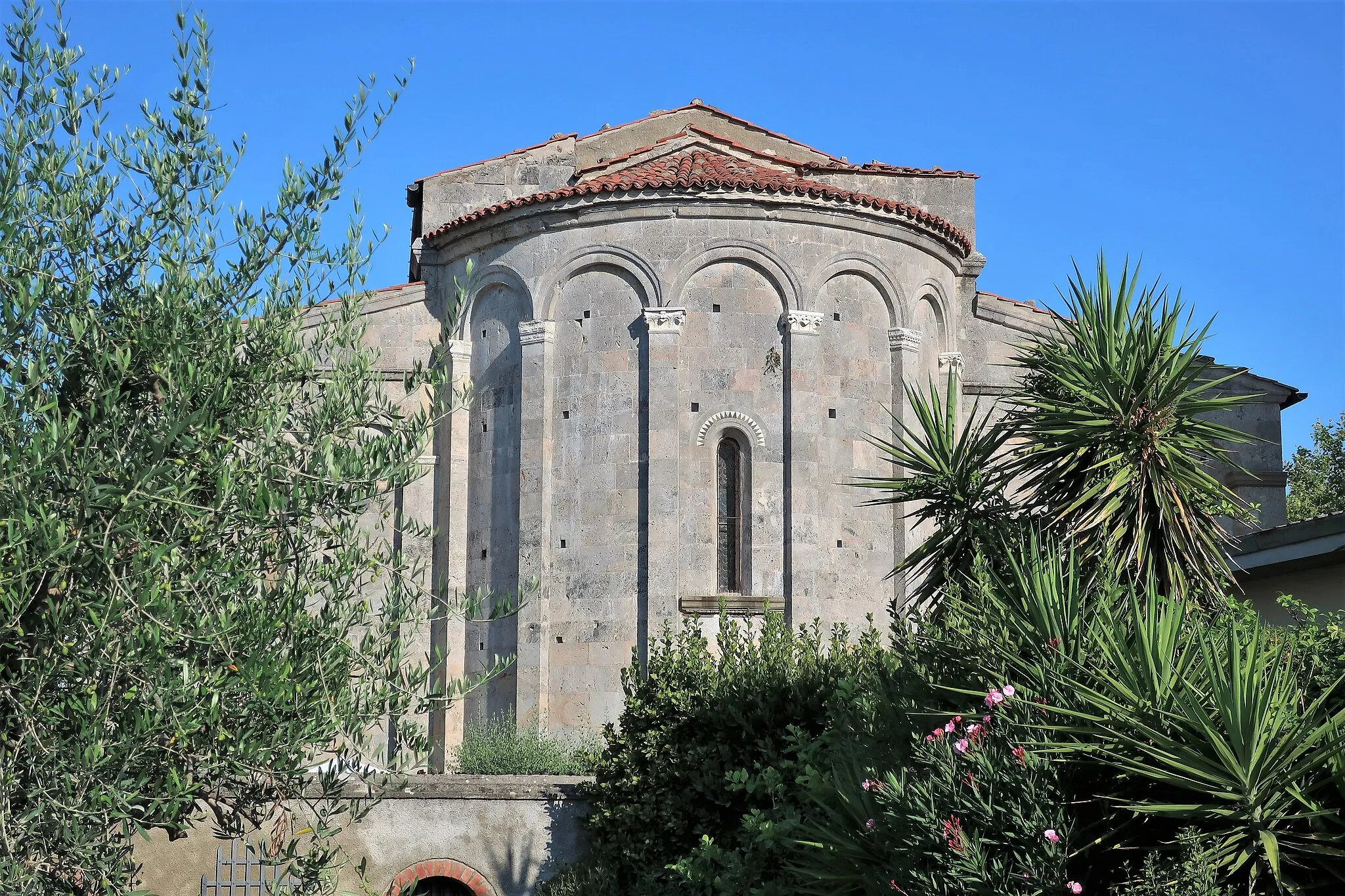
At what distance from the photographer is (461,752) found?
1755cm

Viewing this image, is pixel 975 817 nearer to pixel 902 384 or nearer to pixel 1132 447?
pixel 1132 447

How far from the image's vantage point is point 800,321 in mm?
18625

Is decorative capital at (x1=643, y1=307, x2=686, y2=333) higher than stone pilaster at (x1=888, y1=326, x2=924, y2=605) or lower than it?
higher

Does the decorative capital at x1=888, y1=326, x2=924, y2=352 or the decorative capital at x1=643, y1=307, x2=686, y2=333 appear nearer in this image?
the decorative capital at x1=643, y1=307, x2=686, y2=333

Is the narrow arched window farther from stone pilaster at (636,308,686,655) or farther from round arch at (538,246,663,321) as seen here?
round arch at (538,246,663,321)

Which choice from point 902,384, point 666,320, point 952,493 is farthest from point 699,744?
point 902,384

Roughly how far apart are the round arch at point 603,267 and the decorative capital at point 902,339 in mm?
3217

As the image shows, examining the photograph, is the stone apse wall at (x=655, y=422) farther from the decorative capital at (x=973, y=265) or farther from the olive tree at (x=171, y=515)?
the olive tree at (x=171, y=515)

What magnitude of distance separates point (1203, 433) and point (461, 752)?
10720 mm

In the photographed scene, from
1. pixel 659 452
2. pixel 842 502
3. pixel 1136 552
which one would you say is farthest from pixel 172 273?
pixel 842 502

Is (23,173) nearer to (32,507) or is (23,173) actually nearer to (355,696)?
(32,507)

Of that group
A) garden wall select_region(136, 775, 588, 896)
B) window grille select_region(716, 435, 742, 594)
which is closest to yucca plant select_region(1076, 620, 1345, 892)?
garden wall select_region(136, 775, 588, 896)

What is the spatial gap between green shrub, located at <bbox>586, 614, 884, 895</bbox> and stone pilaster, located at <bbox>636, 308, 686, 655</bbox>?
3262mm

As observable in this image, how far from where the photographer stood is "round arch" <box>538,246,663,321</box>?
61.4ft
